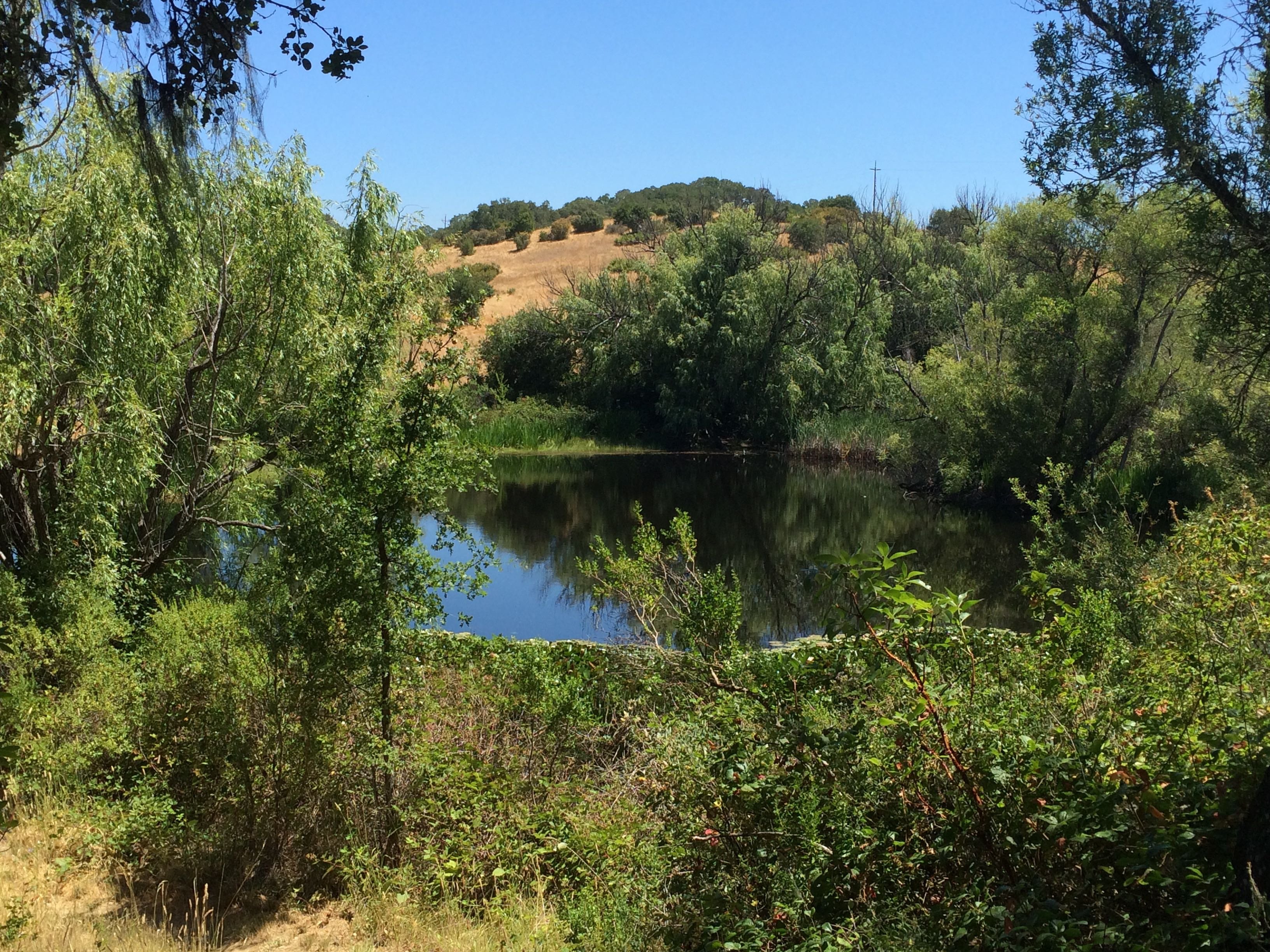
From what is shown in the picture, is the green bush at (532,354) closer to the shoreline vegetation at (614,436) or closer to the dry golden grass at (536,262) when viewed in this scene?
the shoreline vegetation at (614,436)

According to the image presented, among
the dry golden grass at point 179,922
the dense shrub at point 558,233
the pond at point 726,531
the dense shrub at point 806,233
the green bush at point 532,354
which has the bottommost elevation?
the pond at point 726,531

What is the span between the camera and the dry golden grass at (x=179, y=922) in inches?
169

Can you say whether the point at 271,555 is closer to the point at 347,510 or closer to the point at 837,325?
the point at 347,510

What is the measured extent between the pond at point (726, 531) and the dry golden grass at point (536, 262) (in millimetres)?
16125

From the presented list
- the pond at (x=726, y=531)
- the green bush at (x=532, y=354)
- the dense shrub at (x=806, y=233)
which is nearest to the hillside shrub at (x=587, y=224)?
the dense shrub at (x=806, y=233)

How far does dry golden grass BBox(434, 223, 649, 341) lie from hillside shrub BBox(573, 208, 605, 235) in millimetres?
417

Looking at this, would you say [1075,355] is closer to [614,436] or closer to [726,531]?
[726,531]

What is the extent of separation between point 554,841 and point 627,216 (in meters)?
60.7

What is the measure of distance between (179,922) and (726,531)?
15.7m

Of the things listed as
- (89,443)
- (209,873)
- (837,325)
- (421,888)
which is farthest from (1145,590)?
(837,325)

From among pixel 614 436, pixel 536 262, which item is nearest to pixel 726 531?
pixel 614 436

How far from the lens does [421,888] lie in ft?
17.4

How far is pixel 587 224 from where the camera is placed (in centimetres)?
6500

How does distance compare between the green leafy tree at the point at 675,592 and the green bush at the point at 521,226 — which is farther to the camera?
the green bush at the point at 521,226
